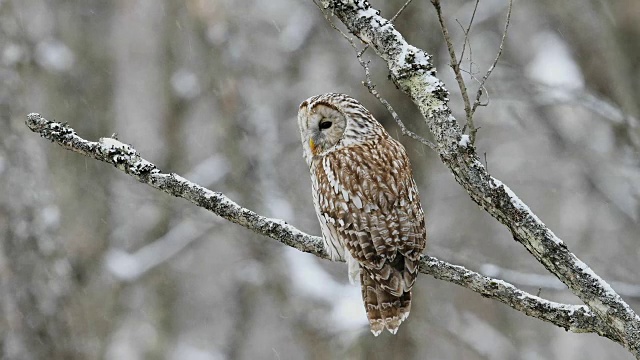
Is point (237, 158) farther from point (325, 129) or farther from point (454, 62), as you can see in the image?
point (454, 62)

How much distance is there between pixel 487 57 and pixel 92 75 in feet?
20.9

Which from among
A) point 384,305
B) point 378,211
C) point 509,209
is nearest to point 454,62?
point 509,209

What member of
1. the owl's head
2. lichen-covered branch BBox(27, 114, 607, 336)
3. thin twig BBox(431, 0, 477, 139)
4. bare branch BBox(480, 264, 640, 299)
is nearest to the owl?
the owl's head

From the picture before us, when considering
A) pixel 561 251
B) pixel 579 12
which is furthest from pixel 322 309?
pixel 561 251

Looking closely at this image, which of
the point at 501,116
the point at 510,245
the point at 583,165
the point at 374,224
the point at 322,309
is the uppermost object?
the point at 510,245

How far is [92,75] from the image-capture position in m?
10.4

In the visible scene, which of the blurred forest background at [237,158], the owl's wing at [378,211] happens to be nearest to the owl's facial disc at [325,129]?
the owl's wing at [378,211]

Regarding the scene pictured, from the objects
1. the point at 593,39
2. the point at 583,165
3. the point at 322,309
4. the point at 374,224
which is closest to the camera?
the point at 374,224

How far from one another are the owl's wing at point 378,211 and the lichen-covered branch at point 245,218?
0.32 metres

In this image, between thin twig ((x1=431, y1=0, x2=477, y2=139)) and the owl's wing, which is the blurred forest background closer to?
the owl's wing

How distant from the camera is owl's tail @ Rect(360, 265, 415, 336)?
4465 mm

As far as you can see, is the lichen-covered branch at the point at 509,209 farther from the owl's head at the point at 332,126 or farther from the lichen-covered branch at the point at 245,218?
the owl's head at the point at 332,126

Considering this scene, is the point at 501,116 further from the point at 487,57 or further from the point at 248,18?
the point at 248,18

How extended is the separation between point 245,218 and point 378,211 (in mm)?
1003
